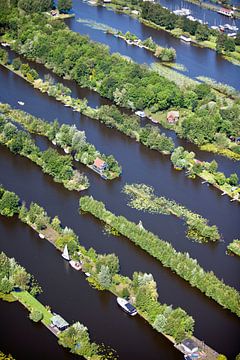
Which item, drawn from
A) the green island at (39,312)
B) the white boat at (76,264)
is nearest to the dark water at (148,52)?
the white boat at (76,264)

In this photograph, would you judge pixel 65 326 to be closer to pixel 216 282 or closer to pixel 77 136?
pixel 216 282

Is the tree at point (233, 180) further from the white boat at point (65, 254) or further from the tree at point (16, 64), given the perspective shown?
the tree at point (16, 64)

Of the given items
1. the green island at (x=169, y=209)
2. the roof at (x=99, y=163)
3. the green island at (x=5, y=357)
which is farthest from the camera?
the roof at (x=99, y=163)

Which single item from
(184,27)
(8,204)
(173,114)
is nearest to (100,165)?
(8,204)

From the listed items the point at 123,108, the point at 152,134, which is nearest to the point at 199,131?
the point at 152,134

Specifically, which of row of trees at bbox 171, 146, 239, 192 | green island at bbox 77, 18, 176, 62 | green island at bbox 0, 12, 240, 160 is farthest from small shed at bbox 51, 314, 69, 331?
green island at bbox 77, 18, 176, 62

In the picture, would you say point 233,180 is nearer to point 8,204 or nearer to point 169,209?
point 169,209
